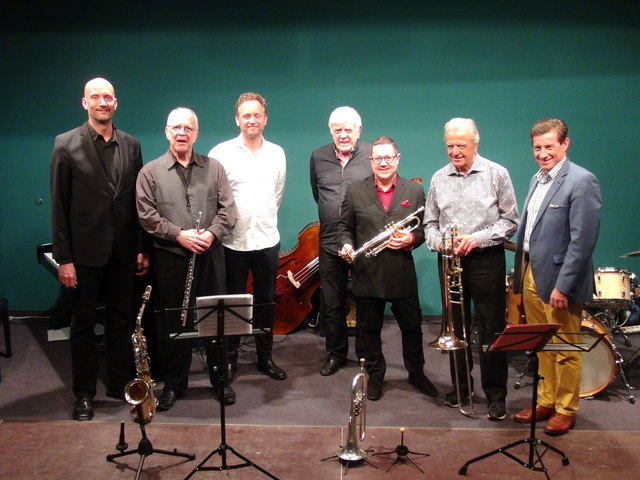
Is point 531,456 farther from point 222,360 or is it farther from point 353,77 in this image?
point 353,77

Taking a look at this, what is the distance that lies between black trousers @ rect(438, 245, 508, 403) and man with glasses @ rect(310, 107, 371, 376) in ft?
3.00

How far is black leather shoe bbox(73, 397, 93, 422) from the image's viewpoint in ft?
12.9

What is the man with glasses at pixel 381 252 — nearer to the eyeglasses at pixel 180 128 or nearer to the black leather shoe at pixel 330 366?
the black leather shoe at pixel 330 366

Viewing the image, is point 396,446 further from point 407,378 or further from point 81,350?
point 81,350

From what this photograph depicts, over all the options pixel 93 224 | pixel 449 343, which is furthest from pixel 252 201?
pixel 449 343

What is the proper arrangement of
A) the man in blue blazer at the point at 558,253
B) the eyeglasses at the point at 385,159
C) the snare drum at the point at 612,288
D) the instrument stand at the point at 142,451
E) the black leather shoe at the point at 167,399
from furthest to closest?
the snare drum at the point at 612,288 < the black leather shoe at the point at 167,399 < the eyeglasses at the point at 385,159 < the man in blue blazer at the point at 558,253 < the instrument stand at the point at 142,451

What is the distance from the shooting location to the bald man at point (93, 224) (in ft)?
12.7

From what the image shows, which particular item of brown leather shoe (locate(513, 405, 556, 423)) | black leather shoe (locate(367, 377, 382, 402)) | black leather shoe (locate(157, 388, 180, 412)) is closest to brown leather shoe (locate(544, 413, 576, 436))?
brown leather shoe (locate(513, 405, 556, 423))

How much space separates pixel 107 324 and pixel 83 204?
2.76ft

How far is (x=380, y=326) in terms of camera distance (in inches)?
165

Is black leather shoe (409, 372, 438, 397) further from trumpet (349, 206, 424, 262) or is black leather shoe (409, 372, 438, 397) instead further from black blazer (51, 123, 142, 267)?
black blazer (51, 123, 142, 267)

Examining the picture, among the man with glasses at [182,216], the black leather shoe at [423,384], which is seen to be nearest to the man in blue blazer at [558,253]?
the black leather shoe at [423,384]

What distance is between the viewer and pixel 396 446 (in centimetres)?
354

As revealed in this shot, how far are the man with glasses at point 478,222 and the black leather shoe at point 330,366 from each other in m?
1.16
